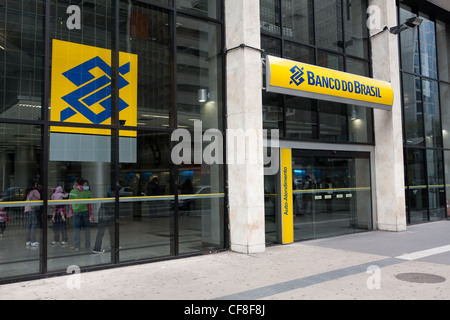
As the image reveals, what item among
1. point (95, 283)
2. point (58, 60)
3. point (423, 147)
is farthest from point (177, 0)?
point (423, 147)

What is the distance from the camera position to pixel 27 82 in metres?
7.32

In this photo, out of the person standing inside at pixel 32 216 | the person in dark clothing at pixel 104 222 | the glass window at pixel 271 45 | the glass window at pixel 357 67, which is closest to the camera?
the person standing inside at pixel 32 216

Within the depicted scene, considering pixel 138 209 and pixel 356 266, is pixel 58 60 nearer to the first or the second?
pixel 138 209

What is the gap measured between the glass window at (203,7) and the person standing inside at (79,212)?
16.1ft

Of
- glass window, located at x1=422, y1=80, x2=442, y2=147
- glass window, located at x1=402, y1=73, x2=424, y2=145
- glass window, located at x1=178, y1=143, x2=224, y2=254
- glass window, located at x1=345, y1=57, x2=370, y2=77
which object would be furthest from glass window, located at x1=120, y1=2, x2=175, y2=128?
glass window, located at x1=422, y1=80, x2=442, y2=147

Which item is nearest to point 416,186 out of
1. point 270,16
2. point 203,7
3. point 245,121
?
point 270,16

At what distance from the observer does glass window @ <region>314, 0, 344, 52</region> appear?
1208 cm

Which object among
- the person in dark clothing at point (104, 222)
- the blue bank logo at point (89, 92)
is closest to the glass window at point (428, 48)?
the blue bank logo at point (89, 92)

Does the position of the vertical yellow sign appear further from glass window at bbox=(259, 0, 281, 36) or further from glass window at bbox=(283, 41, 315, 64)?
glass window at bbox=(259, 0, 281, 36)

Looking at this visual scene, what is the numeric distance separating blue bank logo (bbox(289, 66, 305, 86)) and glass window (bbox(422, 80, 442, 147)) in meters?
7.96

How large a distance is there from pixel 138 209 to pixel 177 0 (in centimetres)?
506

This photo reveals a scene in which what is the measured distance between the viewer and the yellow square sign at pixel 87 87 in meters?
7.64

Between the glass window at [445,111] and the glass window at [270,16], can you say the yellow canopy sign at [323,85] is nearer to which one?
the glass window at [270,16]

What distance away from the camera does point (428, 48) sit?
52.6 ft
